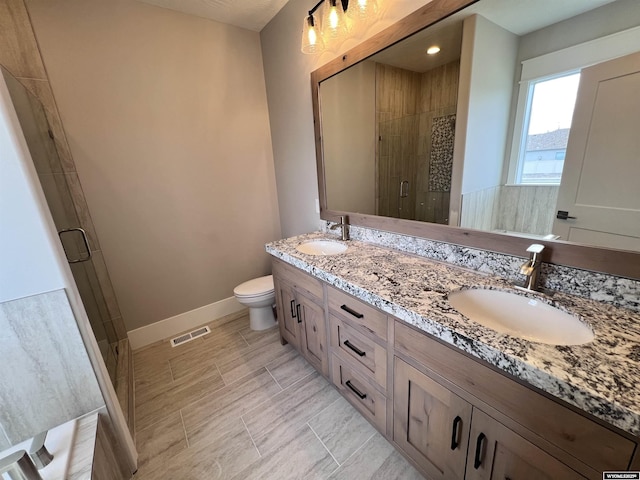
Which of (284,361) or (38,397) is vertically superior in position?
(38,397)

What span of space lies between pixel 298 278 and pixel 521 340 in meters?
1.14

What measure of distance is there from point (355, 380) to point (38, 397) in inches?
54.4

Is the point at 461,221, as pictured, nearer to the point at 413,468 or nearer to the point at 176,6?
the point at 413,468

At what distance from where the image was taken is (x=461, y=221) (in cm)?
130

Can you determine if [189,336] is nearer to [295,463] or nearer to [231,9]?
[295,463]

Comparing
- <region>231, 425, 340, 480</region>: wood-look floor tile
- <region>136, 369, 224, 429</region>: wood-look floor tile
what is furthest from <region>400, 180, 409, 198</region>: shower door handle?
<region>136, 369, 224, 429</region>: wood-look floor tile

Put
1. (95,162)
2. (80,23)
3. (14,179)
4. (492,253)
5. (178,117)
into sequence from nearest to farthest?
1. (14,179)
2. (492,253)
3. (80,23)
4. (95,162)
5. (178,117)

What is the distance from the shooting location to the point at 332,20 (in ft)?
5.05

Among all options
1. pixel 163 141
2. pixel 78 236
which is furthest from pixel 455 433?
pixel 163 141

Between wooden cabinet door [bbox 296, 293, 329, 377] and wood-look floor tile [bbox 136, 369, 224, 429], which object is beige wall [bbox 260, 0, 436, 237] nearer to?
wooden cabinet door [bbox 296, 293, 329, 377]

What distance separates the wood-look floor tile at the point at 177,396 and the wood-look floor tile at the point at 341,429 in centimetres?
76

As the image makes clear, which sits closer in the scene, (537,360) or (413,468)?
(537,360)

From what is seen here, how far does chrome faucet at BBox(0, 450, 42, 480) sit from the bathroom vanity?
1.16 metres

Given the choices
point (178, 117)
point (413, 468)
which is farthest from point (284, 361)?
point (178, 117)
